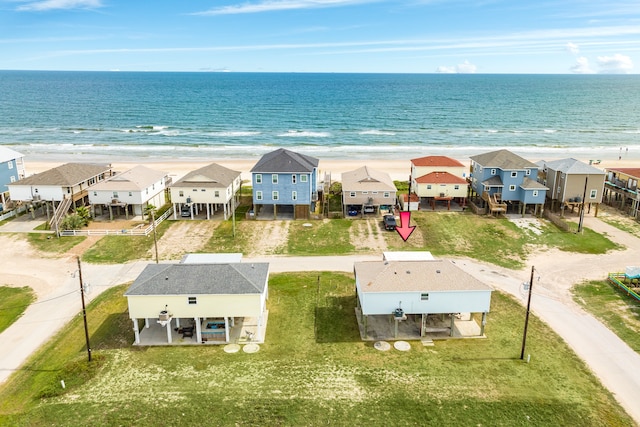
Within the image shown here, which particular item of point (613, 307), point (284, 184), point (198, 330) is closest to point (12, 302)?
point (198, 330)

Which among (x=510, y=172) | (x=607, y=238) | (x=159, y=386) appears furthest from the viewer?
(x=510, y=172)

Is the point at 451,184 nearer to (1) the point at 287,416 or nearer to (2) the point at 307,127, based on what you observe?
(1) the point at 287,416

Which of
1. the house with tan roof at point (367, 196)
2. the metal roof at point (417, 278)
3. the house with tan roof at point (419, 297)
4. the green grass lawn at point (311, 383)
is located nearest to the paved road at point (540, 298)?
the green grass lawn at point (311, 383)

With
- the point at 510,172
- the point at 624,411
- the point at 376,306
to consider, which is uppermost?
the point at 510,172

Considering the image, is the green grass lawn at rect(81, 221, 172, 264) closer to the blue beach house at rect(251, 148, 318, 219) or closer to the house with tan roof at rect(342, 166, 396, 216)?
the blue beach house at rect(251, 148, 318, 219)

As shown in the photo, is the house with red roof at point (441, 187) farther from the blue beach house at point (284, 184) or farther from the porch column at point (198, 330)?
the porch column at point (198, 330)

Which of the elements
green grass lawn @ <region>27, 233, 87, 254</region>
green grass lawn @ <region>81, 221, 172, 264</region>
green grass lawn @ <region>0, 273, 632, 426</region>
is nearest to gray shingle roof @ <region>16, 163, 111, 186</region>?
green grass lawn @ <region>27, 233, 87, 254</region>

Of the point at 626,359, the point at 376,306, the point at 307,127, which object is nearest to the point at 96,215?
the point at 376,306
